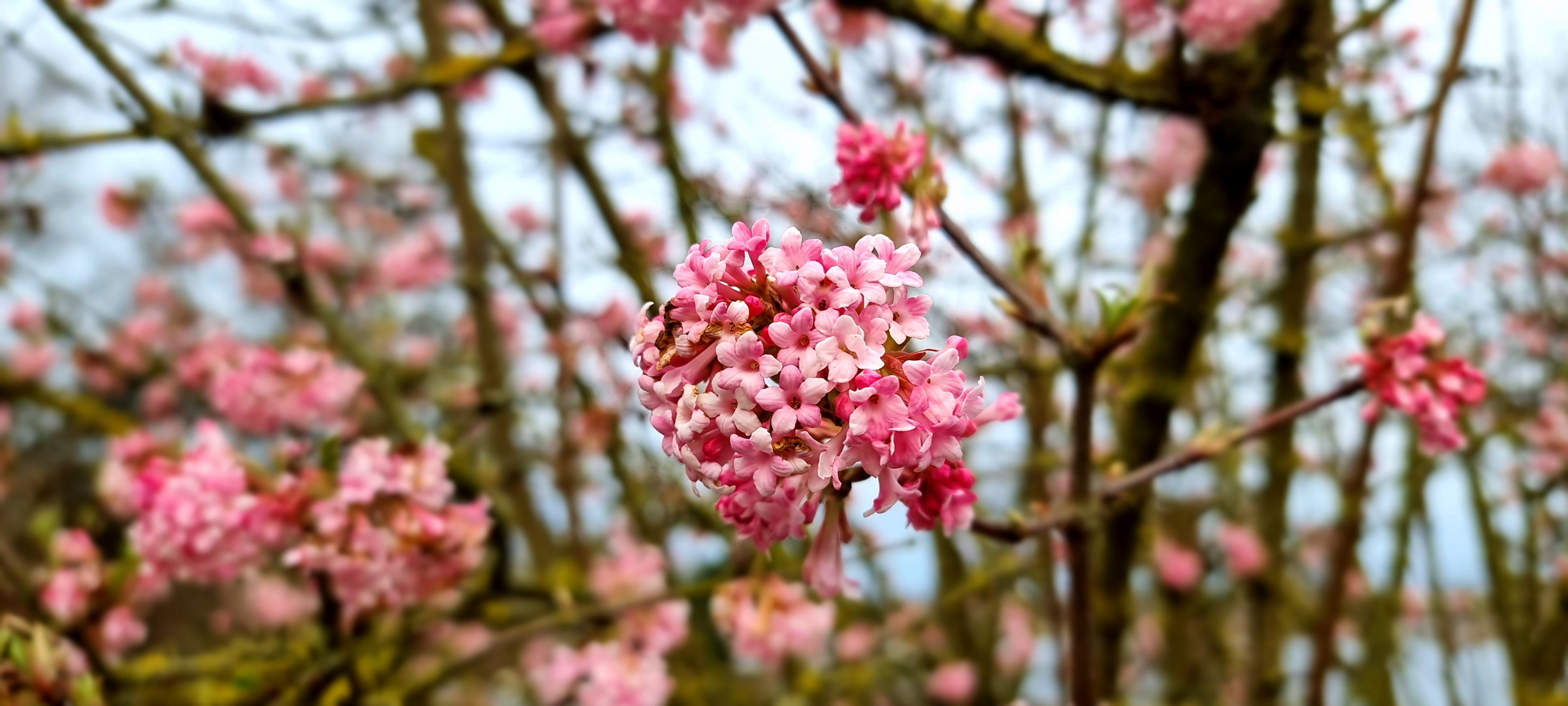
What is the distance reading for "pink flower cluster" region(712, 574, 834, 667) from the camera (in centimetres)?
238

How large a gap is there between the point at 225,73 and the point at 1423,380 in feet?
14.6

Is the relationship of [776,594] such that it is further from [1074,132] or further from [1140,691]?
[1140,691]

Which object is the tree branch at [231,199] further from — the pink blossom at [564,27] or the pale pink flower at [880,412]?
the pale pink flower at [880,412]

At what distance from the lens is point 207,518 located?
2090 mm

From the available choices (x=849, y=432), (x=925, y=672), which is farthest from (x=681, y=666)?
(x=849, y=432)

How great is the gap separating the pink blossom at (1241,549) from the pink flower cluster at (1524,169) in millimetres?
1884

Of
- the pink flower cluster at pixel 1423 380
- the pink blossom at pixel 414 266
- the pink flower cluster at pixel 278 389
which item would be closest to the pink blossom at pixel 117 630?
the pink flower cluster at pixel 278 389

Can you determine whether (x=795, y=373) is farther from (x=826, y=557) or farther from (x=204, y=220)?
(x=204, y=220)

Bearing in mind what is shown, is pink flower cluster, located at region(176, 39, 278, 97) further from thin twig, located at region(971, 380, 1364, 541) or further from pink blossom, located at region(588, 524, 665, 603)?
thin twig, located at region(971, 380, 1364, 541)

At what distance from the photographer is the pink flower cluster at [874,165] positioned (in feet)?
5.00

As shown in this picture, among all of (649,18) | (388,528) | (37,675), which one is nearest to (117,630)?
(37,675)

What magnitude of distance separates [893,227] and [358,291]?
5.45 m

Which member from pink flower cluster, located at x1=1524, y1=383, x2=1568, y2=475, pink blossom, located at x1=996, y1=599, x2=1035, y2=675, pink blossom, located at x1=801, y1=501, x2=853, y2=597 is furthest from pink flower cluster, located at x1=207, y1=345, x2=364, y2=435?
pink flower cluster, located at x1=1524, y1=383, x2=1568, y2=475

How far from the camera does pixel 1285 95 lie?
2562mm
